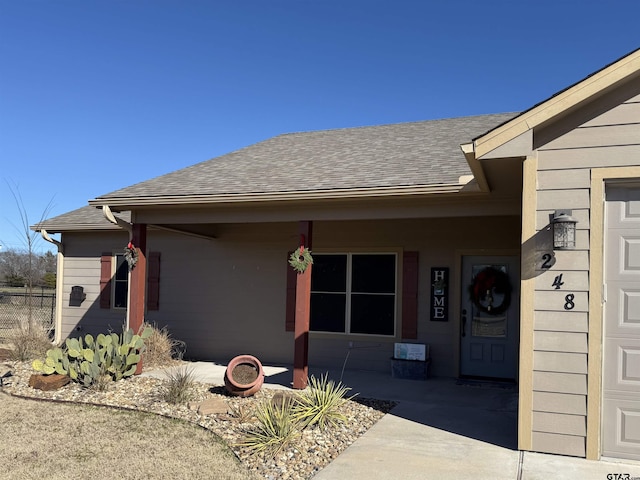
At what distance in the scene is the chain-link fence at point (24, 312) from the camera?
34.1ft

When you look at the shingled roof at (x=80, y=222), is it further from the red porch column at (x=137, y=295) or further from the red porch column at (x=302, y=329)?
the red porch column at (x=302, y=329)

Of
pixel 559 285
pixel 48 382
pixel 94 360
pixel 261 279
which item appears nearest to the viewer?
pixel 559 285

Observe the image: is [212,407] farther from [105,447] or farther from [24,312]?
[24,312]

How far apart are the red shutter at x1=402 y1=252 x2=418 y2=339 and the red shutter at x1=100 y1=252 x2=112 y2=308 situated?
6.65m

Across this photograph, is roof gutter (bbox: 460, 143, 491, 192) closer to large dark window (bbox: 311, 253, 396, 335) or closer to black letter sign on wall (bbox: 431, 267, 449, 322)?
black letter sign on wall (bbox: 431, 267, 449, 322)

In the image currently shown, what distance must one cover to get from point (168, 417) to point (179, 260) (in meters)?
5.53

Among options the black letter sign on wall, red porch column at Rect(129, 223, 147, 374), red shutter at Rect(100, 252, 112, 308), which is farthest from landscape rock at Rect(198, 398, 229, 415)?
red shutter at Rect(100, 252, 112, 308)

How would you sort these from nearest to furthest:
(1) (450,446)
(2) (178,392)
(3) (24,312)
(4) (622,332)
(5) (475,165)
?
(4) (622,332), (1) (450,446), (5) (475,165), (2) (178,392), (3) (24,312)

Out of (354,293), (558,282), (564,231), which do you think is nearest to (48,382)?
(354,293)

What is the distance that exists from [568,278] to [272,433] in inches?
118

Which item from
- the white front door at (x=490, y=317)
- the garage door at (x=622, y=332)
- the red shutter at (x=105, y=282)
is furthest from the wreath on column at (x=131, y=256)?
the garage door at (x=622, y=332)

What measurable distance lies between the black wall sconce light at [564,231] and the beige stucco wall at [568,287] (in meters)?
0.09

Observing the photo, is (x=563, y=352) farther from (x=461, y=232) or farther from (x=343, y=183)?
(x=461, y=232)

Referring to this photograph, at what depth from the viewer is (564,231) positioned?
178 inches
